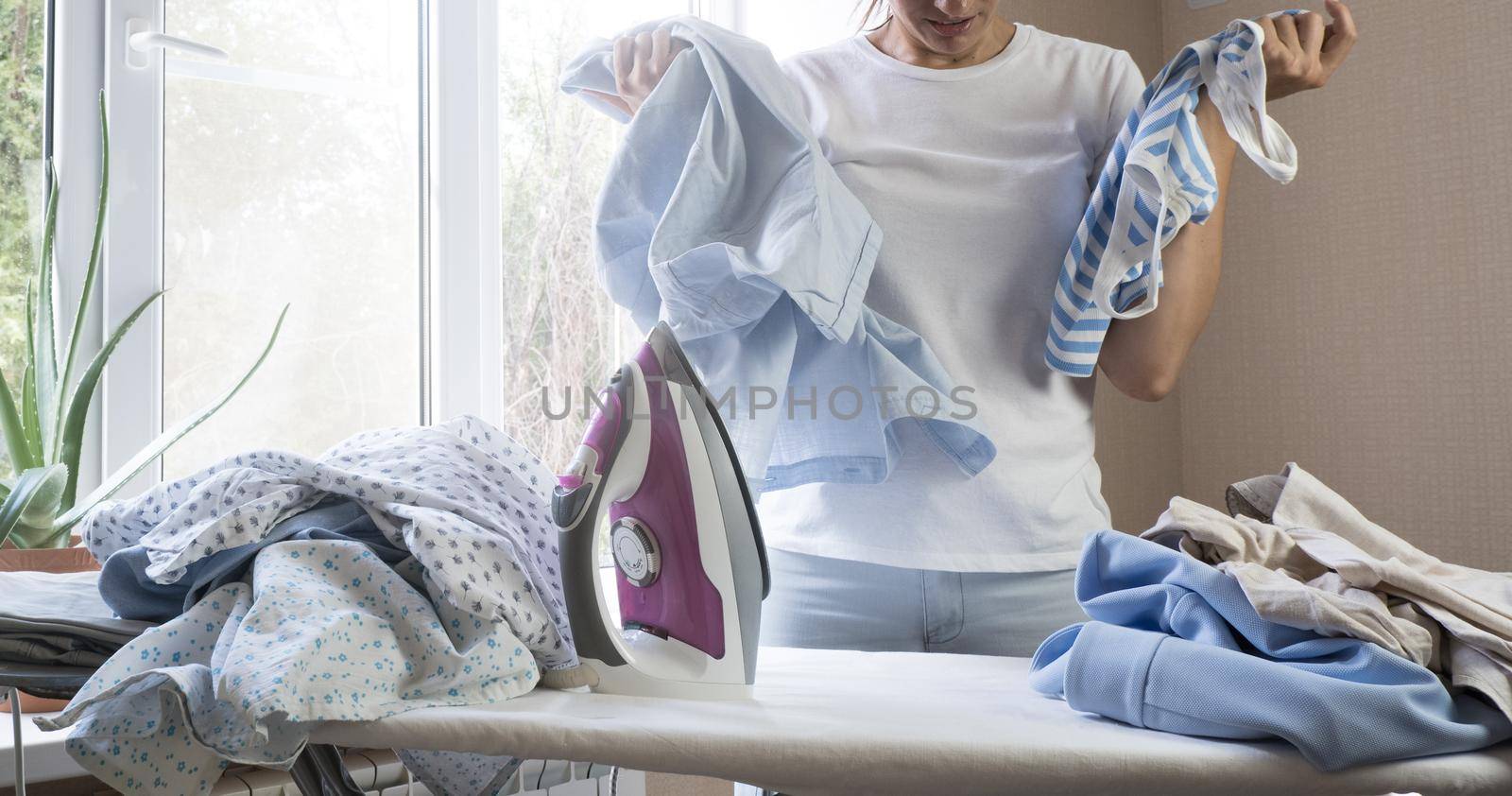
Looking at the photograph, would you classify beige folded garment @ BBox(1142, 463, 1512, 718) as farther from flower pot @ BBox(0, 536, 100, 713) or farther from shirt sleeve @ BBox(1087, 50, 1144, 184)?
flower pot @ BBox(0, 536, 100, 713)

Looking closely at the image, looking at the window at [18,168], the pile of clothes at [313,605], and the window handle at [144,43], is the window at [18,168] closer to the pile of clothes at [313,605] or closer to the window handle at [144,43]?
the window handle at [144,43]

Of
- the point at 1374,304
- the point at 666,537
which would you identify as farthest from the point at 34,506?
the point at 1374,304

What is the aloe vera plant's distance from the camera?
1121 mm

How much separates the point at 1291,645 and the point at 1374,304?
157 centimetres

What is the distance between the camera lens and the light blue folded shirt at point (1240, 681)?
559 mm

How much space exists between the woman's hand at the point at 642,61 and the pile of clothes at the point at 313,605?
40cm

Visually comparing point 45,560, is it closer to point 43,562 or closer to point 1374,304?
point 43,562

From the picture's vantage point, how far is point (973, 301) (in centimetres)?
115

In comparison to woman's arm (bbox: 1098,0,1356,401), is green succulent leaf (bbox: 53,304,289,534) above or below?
below

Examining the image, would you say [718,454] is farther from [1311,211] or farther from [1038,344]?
[1311,211]

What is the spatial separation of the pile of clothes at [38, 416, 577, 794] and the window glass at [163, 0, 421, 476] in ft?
2.58

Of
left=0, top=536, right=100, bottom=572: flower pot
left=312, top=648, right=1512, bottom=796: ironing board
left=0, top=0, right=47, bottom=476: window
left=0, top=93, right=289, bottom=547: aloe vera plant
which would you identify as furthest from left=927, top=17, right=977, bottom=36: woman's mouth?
left=0, top=0, right=47, bottom=476: window

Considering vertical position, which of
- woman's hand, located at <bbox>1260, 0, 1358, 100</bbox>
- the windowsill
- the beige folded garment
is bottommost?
the windowsill

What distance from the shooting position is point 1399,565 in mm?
650
